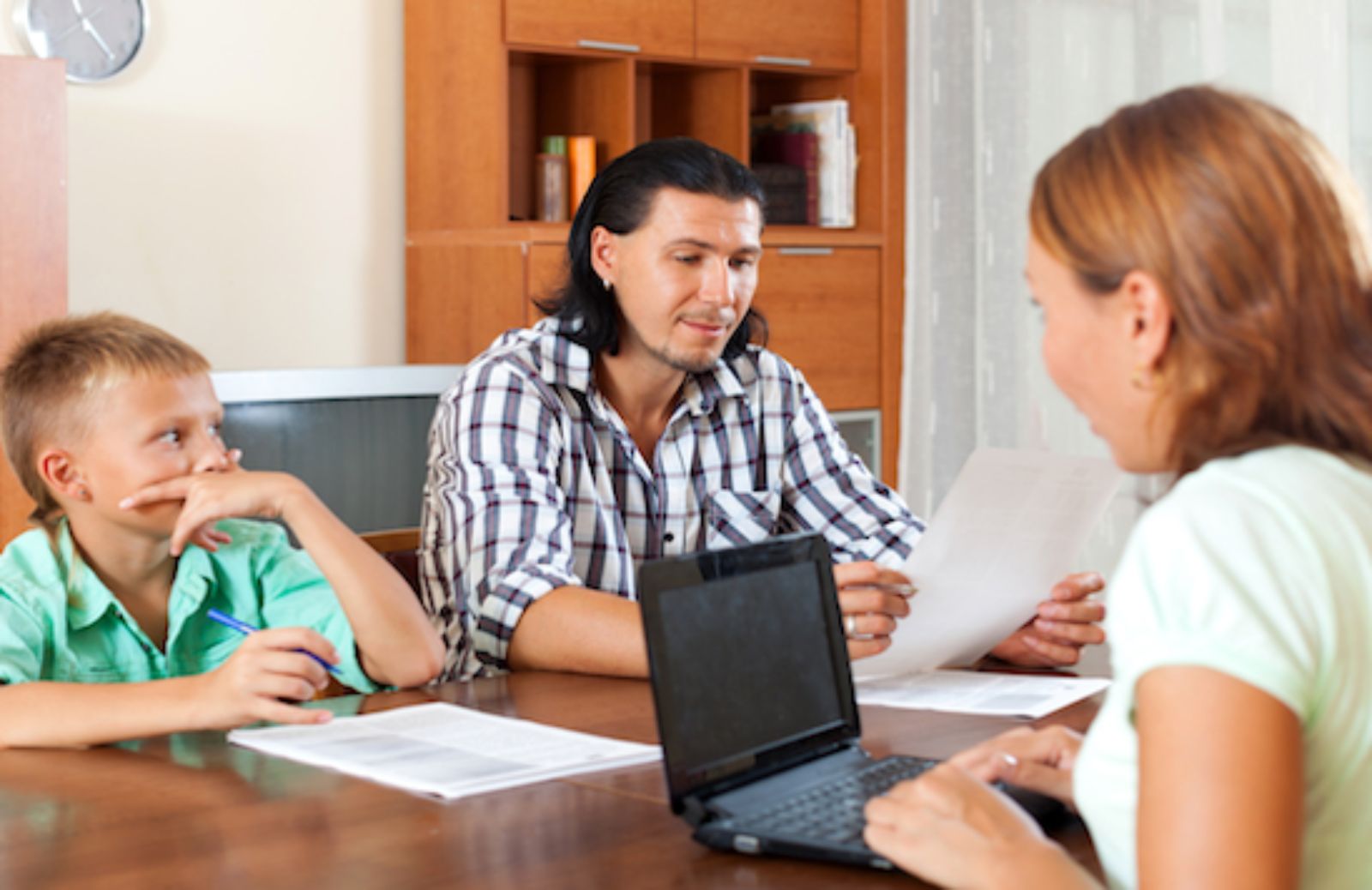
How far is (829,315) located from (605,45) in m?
0.89

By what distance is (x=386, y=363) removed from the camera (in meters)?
3.94

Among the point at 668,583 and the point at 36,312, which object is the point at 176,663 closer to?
the point at 668,583

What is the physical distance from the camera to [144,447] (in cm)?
176

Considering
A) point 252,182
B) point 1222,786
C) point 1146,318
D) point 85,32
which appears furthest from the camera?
point 252,182

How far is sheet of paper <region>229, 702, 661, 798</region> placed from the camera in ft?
4.23

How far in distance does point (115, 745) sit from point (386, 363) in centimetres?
256

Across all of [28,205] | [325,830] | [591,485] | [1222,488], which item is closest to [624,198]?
[591,485]

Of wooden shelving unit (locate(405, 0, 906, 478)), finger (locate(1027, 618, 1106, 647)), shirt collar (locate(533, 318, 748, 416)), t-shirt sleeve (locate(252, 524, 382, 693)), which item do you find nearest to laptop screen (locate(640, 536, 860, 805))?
finger (locate(1027, 618, 1106, 647))

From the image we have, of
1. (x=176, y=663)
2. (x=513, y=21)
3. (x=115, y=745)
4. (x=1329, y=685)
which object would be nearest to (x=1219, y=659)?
(x=1329, y=685)

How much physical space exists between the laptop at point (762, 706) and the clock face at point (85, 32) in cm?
263

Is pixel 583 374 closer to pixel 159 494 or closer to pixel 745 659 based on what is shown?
pixel 159 494

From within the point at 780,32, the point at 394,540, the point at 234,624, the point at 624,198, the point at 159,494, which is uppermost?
the point at 780,32

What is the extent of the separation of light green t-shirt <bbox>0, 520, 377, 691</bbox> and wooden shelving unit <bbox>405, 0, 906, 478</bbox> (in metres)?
1.76

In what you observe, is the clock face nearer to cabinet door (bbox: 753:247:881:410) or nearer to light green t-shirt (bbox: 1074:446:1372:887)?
cabinet door (bbox: 753:247:881:410)
